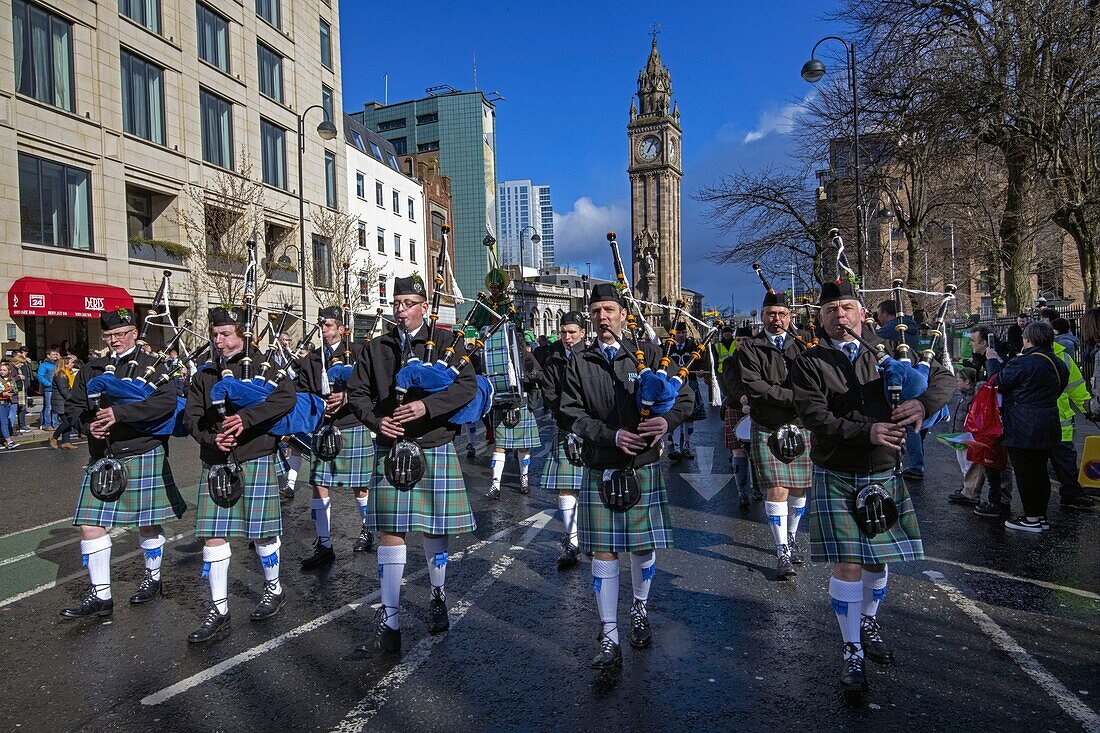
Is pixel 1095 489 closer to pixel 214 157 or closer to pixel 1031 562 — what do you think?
pixel 1031 562

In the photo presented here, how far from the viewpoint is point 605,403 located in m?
4.27

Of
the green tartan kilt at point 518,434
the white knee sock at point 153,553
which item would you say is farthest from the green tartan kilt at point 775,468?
the white knee sock at point 153,553

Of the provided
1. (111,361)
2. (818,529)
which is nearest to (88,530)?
(111,361)

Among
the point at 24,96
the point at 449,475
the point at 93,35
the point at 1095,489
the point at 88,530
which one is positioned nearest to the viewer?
the point at 449,475

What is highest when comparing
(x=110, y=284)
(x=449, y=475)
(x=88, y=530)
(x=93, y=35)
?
(x=93, y=35)

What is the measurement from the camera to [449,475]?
4.48 m

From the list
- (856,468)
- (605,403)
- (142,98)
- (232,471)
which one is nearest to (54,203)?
(142,98)

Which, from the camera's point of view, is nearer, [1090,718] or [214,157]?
[1090,718]

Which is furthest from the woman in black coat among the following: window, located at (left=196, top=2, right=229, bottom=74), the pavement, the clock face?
the clock face

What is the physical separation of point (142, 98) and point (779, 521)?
23.8 m

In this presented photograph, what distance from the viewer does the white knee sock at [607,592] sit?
3986 millimetres

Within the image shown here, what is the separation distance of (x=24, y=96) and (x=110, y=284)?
203 inches

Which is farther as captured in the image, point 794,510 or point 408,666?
point 794,510

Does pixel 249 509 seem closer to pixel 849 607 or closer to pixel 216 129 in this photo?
pixel 849 607
